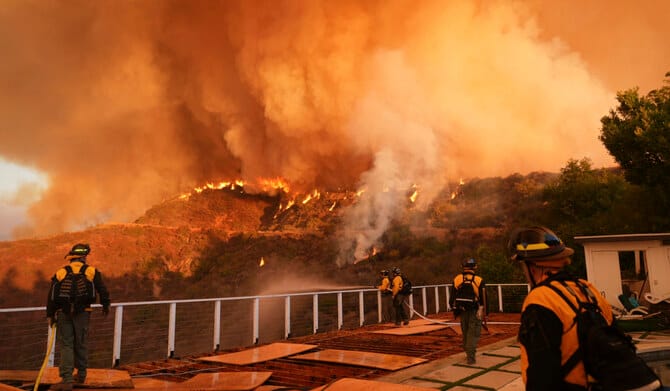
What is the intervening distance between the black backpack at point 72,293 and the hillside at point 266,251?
120 ft

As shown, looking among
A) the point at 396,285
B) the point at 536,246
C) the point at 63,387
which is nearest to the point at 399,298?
the point at 396,285

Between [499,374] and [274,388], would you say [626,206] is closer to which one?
[499,374]

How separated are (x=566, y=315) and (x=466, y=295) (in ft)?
19.2

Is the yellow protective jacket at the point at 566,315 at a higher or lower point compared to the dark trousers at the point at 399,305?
higher

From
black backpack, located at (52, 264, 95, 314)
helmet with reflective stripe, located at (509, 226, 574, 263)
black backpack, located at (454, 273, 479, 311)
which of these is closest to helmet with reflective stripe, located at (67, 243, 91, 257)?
black backpack, located at (52, 264, 95, 314)

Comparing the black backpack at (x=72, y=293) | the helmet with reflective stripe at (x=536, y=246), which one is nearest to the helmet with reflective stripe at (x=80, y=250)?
the black backpack at (x=72, y=293)

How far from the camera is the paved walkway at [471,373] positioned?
5375 mm

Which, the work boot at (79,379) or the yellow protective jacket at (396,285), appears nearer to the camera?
the work boot at (79,379)

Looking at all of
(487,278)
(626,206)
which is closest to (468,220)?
(626,206)

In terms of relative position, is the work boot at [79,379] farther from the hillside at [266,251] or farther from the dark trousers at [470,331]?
the hillside at [266,251]

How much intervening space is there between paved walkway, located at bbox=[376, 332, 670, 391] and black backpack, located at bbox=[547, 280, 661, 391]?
369cm

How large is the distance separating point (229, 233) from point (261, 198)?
4137 cm

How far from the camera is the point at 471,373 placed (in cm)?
617

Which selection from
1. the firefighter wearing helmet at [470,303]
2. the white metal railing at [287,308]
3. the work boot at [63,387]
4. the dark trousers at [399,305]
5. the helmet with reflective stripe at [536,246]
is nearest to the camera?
the helmet with reflective stripe at [536,246]
